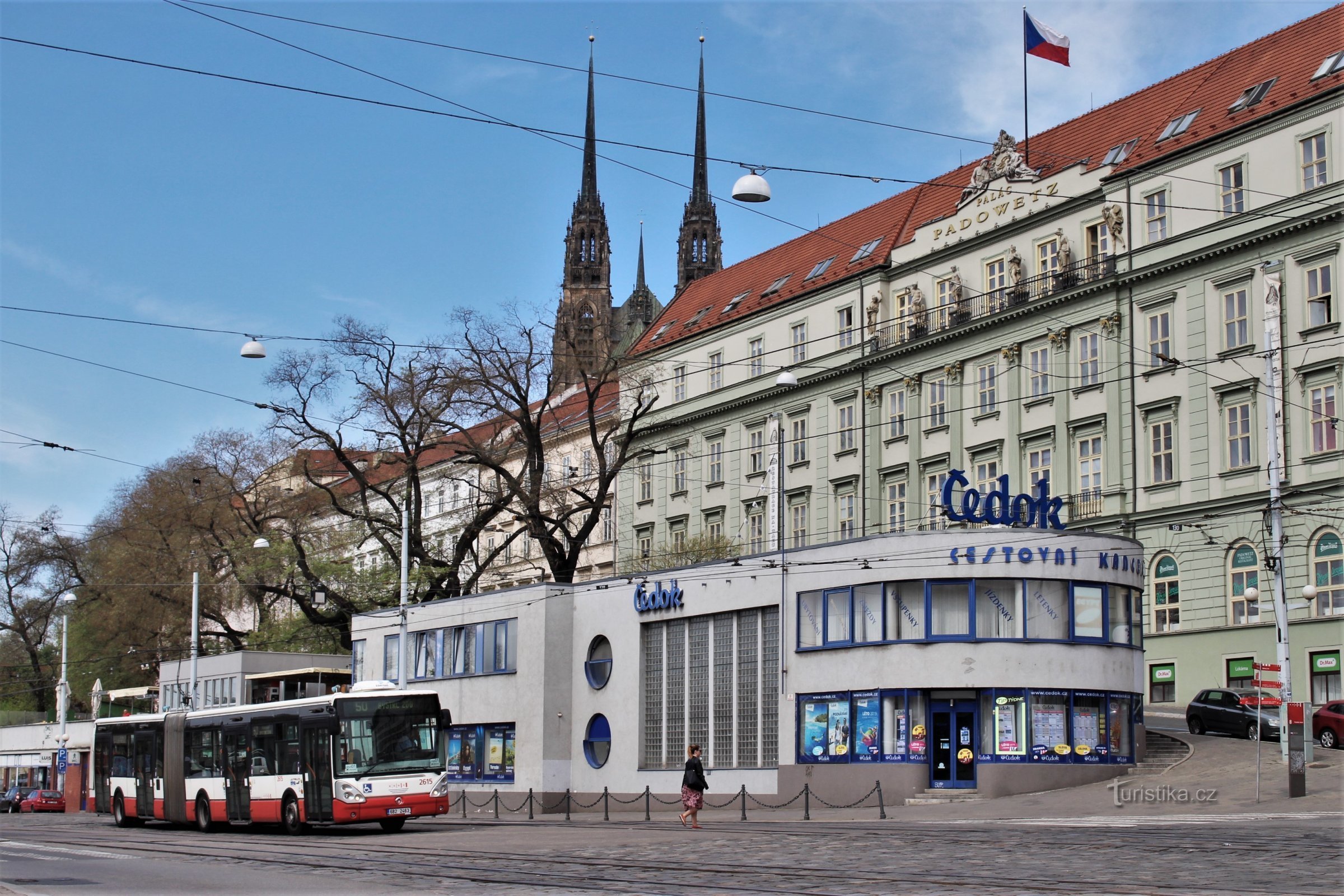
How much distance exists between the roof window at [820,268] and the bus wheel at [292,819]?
144 ft

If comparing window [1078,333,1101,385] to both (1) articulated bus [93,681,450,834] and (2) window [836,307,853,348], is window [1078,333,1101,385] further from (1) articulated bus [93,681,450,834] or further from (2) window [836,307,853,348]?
(1) articulated bus [93,681,450,834]

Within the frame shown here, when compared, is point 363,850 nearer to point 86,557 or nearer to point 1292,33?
point 1292,33

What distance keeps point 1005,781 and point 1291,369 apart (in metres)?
20.6

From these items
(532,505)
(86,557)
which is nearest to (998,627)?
(532,505)

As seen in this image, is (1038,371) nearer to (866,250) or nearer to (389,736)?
(866,250)

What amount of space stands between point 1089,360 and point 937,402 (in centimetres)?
825

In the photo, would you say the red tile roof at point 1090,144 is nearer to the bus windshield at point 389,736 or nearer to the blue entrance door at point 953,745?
the blue entrance door at point 953,745

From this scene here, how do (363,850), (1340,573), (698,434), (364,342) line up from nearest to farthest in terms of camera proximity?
(363,850) < (1340,573) < (364,342) < (698,434)

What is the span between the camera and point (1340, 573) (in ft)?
158

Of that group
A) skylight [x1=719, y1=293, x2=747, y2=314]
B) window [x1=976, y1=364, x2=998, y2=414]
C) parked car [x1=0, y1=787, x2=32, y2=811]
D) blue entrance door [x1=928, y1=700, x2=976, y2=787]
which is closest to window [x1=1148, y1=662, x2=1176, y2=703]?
window [x1=976, y1=364, x2=998, y2=414]

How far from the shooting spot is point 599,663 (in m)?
46.4

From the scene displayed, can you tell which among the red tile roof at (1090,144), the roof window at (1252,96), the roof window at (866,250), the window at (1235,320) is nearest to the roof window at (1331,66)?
the red tile roof at (1090,144)

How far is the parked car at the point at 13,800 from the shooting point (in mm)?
79188

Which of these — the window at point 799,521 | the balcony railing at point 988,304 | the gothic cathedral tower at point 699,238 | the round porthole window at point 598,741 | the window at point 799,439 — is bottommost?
the round porthole window at point 598,741
